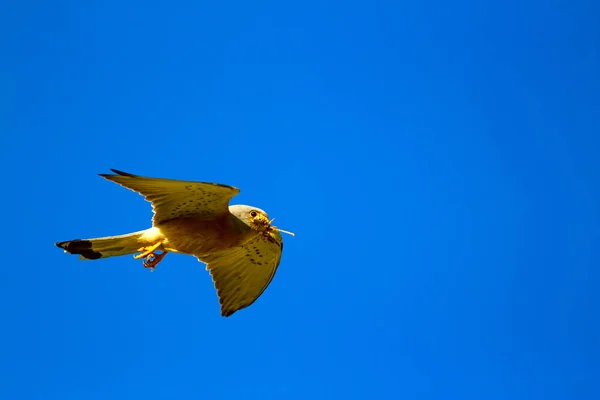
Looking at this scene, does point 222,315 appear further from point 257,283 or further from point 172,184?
point 172,184

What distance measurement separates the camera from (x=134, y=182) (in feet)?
33.0

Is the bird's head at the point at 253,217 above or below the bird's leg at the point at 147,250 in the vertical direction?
above

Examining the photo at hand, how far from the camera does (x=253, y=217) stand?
11.2m

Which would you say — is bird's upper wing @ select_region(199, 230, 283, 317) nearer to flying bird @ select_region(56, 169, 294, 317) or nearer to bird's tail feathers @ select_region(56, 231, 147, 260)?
flying bird @ select_region(56, 169, 294, 317)

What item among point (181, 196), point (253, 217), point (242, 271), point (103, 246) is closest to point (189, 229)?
point (181, 196)

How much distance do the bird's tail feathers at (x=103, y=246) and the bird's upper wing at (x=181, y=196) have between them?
45 cm

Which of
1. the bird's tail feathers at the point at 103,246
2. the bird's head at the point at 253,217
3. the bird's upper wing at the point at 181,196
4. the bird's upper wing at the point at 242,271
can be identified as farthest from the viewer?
the bird's upper wing at the point at 242,271

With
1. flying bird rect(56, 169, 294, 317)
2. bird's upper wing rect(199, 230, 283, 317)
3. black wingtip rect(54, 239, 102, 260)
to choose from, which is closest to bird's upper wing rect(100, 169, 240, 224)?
flying bird rect(56, 169, 294, 317)

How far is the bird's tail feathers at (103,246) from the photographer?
11.0 m

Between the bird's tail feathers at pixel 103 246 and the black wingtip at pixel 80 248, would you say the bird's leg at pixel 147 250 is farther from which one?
the black wingtip at pixel 80 248

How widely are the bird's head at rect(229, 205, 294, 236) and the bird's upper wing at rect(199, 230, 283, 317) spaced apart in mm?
681

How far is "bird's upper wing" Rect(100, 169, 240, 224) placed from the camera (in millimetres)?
10109

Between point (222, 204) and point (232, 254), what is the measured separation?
62.7 inches

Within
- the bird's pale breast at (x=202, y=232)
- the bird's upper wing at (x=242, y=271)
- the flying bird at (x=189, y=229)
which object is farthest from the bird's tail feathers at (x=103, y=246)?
the bird's upper wing at (x=242, y=271)
